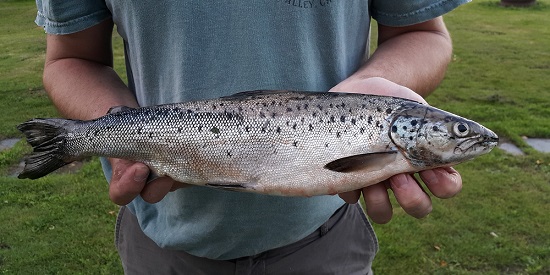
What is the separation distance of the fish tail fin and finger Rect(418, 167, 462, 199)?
1.33 meters

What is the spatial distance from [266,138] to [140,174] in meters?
0.46

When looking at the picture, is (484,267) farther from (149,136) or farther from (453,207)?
(149,136)

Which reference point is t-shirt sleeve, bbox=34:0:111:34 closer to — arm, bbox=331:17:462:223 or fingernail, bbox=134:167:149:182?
fingernail, bbox=134:167:149:182

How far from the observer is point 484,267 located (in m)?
4.58

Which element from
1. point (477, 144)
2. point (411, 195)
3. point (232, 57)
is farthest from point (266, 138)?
point (477, 144)

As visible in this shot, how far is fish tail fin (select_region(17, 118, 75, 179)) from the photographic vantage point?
84.5 inches

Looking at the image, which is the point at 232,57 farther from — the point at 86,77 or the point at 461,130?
the point at 461,130

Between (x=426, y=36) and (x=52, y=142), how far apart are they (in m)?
1.63

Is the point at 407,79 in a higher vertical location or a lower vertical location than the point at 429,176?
higher

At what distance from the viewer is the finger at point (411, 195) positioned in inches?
76.0

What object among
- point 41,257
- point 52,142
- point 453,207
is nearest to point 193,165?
point 52,142

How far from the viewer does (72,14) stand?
2258 mm

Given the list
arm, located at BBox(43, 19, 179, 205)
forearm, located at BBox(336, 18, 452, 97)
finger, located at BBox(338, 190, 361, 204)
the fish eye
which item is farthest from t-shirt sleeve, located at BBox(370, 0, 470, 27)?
arm, located at BBox(43, 19, 179, 205)

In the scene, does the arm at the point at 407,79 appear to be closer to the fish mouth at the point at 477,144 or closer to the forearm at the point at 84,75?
the fish mouth at the point at 477,144
